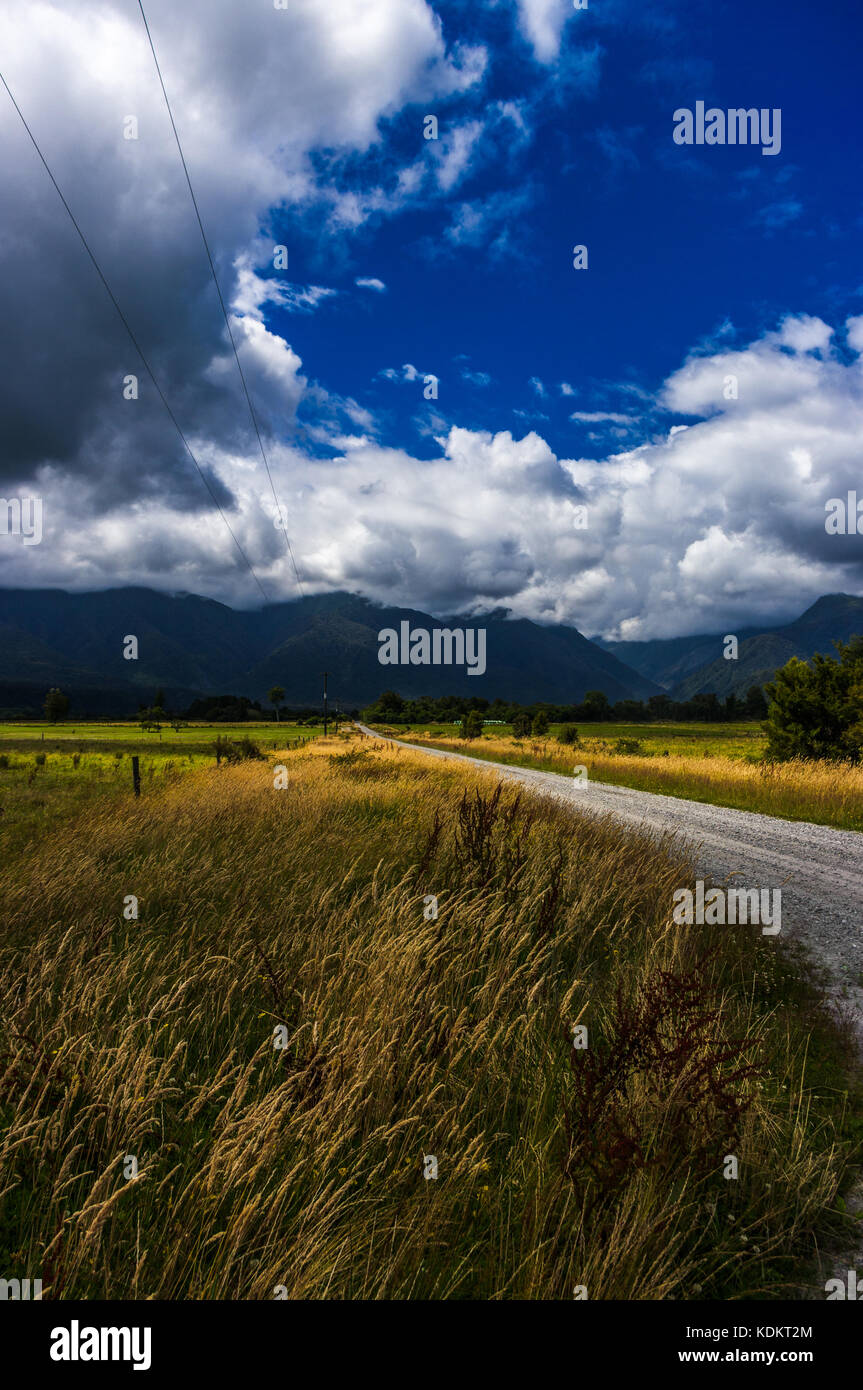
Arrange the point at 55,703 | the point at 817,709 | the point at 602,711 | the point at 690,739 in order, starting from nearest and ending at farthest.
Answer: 1. the point at 817,709
2. the point at 690,739
3. the point at 55,703
4. the point at 602,711

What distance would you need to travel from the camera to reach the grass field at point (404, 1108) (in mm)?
2305

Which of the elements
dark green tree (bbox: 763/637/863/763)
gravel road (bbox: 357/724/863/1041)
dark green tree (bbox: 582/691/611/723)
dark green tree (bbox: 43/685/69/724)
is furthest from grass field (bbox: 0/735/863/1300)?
dark green tree (bbox: 582/691/611/723)

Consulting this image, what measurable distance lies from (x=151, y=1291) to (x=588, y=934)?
429 centimetres

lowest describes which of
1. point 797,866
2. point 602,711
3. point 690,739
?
point 690,739

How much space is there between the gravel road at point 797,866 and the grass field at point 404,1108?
672mm

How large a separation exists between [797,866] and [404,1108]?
9437 millimetres

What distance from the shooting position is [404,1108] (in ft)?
10.0

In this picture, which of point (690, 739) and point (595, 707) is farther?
point (595, 707)

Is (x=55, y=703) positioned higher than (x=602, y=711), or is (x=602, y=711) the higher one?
(x=55, y=703)

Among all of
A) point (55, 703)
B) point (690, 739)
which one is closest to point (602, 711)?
point (690, 739)

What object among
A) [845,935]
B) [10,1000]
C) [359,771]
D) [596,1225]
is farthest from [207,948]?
[359,771]

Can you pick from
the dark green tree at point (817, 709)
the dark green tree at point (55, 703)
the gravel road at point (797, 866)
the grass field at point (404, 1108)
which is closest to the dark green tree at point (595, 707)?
the dark green tree at point (55, 703)

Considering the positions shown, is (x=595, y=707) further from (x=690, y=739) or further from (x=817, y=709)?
(x=817, y=709)

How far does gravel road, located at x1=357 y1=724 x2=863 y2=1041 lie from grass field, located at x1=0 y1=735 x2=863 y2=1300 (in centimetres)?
67
